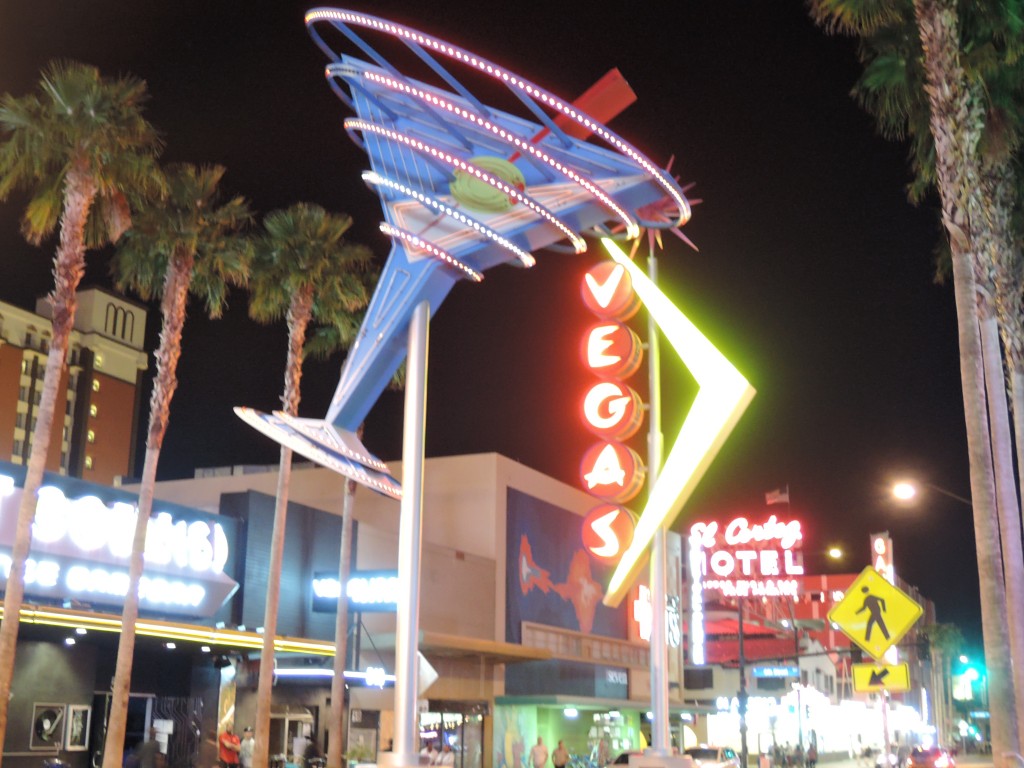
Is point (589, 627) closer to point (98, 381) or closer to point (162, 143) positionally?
point (162, 143)

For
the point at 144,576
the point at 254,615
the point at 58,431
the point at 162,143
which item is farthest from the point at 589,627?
the point at 58,431

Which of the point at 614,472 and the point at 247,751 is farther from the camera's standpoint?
the point at 247,751

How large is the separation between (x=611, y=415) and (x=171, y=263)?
12961mm

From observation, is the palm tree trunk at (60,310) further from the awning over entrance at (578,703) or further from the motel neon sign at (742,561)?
the motel neon sign at (742,561)

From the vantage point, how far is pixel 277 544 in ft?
97.6

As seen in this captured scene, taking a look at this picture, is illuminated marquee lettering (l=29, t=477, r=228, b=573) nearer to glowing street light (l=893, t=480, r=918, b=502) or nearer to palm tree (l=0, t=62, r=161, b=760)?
palm tree (l=0, t=62, r=161, b=760)

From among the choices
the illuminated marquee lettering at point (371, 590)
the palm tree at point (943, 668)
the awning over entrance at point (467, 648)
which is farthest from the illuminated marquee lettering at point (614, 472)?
the palm tree at point (943, 668)

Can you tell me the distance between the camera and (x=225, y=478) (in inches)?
1721

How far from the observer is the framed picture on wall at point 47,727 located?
1004 inches

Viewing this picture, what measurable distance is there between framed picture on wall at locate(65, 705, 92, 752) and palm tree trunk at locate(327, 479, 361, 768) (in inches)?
250

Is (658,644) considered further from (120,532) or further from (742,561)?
(742,561)

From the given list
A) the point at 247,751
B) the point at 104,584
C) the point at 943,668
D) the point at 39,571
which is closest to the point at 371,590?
the point at 247,751

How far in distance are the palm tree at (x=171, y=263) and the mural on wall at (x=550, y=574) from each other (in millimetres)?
17176

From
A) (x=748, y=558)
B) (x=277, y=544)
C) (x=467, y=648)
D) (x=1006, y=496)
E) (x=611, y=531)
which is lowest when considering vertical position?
(x=467, y=648)
